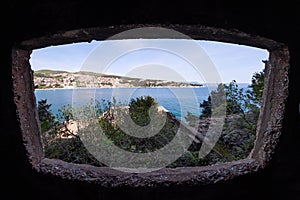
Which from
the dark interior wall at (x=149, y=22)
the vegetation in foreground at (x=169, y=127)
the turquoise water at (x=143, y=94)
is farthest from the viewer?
the vegetation in foreground at (x=169, y=127)

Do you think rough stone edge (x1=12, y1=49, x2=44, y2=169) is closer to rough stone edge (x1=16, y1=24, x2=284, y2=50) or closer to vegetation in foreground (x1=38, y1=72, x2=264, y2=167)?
rough stone edge (x1=16, y1=24, x2=284, y2=50)

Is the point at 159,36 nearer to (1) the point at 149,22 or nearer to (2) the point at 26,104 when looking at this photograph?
(1) the point at 149,22

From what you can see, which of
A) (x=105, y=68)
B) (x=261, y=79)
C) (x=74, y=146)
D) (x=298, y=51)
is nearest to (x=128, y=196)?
(x=105, y=68)

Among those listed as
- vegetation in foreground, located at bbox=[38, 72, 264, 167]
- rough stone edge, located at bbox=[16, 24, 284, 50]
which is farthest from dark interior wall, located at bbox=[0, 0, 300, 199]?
vegetation in foreground, located at bbox=[38, 72, 264, 167]

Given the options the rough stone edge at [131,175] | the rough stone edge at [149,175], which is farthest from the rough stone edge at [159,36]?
the rough stone edge at [149,175]

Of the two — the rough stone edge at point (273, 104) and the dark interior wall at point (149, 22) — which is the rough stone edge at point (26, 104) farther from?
the rough stone edge at point (273, 104)
